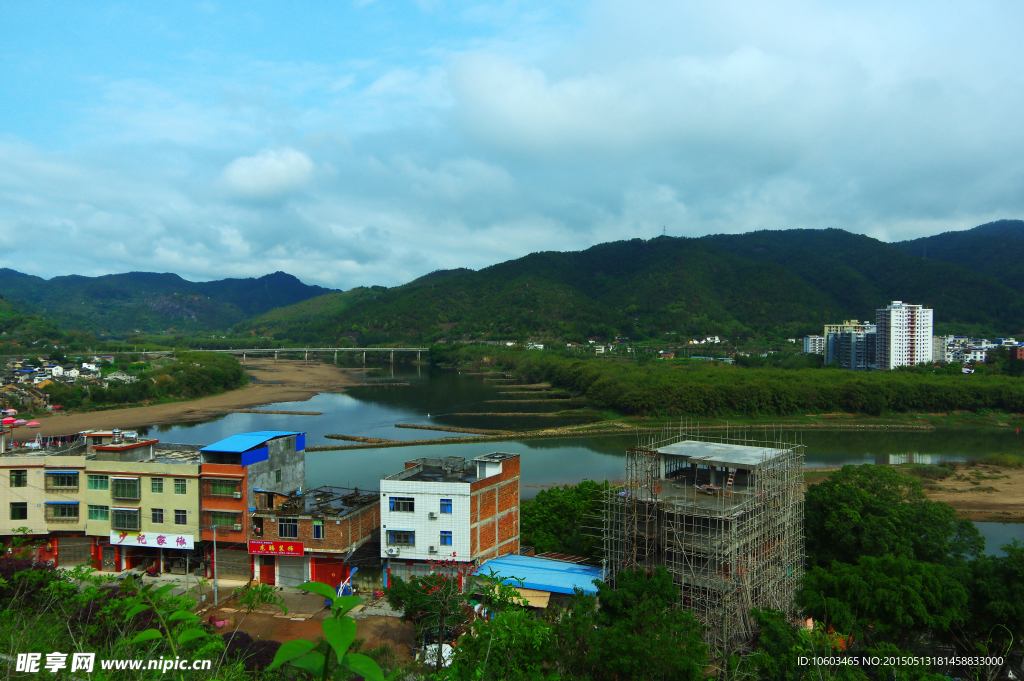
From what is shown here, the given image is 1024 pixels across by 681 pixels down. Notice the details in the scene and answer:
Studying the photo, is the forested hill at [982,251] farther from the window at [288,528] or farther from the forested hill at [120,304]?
the forested hill at [120,304]

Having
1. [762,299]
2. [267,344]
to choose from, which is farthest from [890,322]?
[267,344]

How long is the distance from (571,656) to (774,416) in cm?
3639

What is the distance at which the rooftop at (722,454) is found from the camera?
12237 millimetres

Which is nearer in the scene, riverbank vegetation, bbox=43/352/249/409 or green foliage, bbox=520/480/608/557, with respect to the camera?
green foliage, bbox=520/480/608/557

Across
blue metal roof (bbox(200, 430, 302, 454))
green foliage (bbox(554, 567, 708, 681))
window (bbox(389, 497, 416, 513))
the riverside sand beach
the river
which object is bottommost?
the river

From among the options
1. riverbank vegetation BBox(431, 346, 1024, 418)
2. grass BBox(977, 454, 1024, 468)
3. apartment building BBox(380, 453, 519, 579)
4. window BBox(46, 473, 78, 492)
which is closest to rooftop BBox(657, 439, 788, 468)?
apartment building BBox(380, 453, 519, 579)

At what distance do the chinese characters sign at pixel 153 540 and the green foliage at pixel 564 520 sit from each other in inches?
312

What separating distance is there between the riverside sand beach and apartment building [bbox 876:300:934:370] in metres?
51.5

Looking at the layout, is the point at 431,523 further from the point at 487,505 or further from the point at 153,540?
the point at 153,540

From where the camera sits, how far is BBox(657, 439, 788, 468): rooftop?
1224 cm

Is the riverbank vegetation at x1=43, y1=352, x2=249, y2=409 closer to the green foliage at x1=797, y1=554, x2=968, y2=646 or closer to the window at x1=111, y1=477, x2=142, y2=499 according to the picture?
the window at x1=111, y1=477, x2=142, y2=499

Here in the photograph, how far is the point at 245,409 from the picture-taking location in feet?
151

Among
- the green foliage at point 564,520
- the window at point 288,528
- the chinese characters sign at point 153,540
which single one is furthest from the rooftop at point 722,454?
the chinese characters sign at point 153,540

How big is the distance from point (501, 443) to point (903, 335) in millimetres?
45366
